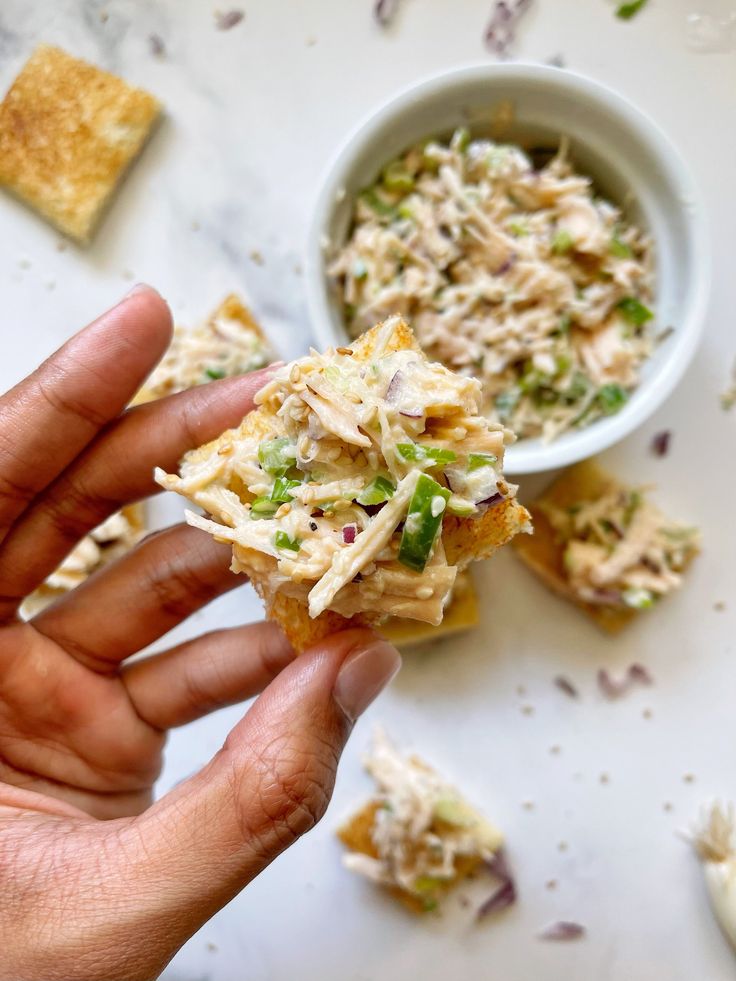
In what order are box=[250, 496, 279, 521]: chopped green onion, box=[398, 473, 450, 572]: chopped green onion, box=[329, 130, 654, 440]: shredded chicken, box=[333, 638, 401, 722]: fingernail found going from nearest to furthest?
box=[398, 473, 450, 572]: chopped green onion
box=[250, 496, 279, 521]: chopped green onion
box=[333, 638, 401, 722]: fingernail
box=[329, 130, 654, 440]: shredded chicken

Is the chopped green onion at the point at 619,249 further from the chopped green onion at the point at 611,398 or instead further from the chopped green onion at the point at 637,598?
the chopped green onion at the point at 637,598

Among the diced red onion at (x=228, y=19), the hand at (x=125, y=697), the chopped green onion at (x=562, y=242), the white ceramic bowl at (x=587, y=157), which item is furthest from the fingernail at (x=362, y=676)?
the diced red onion at (x=228, y=19)

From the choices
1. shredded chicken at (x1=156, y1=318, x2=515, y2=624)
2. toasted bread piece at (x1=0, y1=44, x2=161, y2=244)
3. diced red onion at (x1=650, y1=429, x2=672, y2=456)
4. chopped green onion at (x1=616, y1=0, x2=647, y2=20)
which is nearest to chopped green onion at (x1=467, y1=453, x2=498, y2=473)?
shredded chicken at (x1=156, y1=318, x2=515, y2=624)

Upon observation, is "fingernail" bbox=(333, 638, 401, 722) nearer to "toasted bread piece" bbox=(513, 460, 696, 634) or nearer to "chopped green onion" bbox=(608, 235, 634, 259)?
"toasted bread piece" bbox=(513, 460, 696, 634)

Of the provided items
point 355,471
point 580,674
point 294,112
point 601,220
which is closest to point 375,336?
point 355,471

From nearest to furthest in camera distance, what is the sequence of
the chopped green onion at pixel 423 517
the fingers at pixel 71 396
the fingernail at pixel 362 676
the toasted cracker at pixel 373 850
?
the chopped green onion at pixel 423 517 < the fingernail at pixel 362 676 < the fingers at pixel 71 396 < the toasted cracker at pixel 373 850

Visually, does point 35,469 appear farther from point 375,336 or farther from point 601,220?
point 601,220

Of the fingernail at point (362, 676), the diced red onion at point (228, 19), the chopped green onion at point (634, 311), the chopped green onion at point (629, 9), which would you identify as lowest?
the chopped green onion at point (634, 311)

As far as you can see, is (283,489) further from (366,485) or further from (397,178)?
(397,178)
